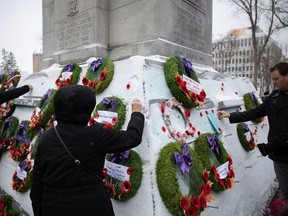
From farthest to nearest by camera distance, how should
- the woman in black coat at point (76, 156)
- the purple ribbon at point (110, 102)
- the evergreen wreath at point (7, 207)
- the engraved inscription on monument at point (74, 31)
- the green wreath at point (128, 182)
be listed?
1. the engraved inscription on monument at point (74, 31)
2. the evergreen wreath at point (7, 207)
3. the purple ribbon at point (110, 102)
4. the green wreath at point (128, 182)
5. the woman in black coat at point (76, 156)

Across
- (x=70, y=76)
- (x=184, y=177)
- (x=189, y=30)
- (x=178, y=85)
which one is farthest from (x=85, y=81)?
(x=189, y=30)

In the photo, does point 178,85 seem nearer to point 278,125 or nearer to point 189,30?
point 278,125

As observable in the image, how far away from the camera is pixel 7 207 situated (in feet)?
11.5

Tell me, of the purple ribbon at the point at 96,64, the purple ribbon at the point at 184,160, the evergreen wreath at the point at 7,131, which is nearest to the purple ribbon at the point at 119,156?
the purple ribbon at the point at 184,160

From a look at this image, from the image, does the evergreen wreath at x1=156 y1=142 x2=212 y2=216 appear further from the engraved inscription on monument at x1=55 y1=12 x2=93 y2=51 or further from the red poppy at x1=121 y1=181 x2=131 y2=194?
the engraved inscription on monument at x1=55 y1=12 x2=93 y2=51

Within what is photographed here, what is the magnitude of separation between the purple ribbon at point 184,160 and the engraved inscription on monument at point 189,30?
223cm

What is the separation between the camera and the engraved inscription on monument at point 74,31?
15.0 feet

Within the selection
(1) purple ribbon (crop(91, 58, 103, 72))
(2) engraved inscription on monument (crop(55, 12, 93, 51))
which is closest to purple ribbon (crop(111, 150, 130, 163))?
(1) purple ribbon (crop(91, 58, 103, 72))

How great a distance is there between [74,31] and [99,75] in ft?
6.01

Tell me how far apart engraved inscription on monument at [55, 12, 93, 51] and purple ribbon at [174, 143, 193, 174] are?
2686 mm

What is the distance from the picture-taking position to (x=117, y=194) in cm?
263

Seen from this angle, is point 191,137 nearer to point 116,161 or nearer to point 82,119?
point 116,161

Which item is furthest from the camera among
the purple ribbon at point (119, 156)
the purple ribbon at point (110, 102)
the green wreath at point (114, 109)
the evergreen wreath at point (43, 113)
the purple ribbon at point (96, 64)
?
the evergreen wreath at point (43, 113)

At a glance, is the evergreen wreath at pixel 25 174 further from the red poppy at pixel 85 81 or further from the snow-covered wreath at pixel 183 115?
the snow-covered wreath at pixel 183 115
